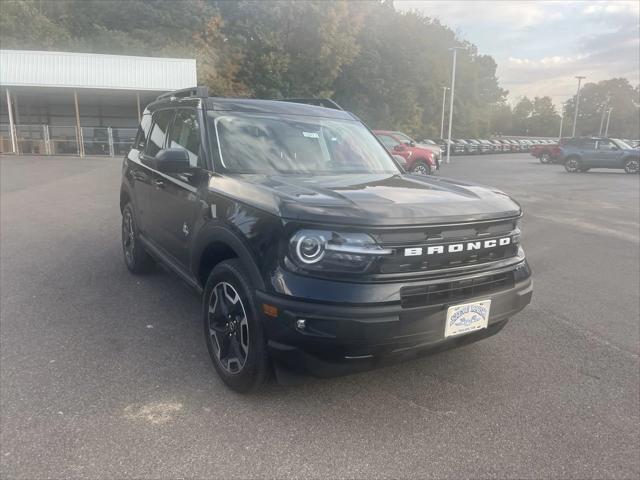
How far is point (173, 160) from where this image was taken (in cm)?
357

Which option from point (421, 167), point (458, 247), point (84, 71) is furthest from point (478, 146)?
point (458, 247)

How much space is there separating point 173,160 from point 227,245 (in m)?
Result: 0.83

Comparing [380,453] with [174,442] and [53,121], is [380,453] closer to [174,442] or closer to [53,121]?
[174,442]

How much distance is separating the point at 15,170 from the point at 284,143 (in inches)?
683

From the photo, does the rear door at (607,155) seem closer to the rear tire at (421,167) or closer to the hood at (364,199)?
the rear tire at (421,167)

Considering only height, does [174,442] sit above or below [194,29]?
below

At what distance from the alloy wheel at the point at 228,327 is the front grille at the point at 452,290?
969 mm

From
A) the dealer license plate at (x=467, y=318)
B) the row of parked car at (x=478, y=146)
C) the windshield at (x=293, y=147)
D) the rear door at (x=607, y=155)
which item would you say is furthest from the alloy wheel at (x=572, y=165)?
the dealer license plate at (x=467, y=318)

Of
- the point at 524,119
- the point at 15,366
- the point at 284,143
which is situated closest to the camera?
the point at 15,366

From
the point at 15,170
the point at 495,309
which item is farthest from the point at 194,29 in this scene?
the point at 495,309

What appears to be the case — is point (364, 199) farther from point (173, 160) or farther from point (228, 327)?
point (173, 160)

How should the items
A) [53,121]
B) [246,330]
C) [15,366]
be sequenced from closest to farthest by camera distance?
[246,330] < [15,366] < [53,121]

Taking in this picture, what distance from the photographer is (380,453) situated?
2.69m

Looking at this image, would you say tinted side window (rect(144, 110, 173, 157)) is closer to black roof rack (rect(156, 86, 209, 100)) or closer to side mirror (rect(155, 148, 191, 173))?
black roof rack (rect(156, 86, 209, 100))
